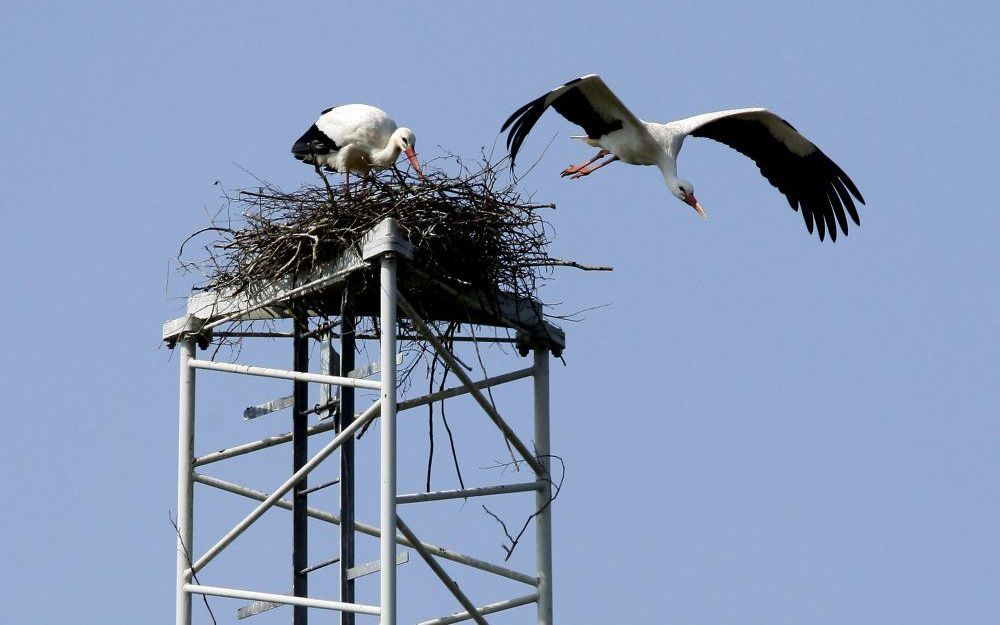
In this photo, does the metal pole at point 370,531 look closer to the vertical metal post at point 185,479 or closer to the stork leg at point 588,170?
the vertical metal post at point 185,479

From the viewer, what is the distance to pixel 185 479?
1004 cm

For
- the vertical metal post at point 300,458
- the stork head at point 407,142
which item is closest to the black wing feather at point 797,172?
the stork head at point 407,142

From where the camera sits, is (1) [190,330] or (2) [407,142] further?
(2) [407,142]

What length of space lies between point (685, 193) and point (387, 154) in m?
2.23

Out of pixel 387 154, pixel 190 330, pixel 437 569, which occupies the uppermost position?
pixel 387 154

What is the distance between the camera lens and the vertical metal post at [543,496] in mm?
9703

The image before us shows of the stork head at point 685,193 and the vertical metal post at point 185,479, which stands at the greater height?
the stork head at point 685,193

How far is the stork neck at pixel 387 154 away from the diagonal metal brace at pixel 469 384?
2.92m

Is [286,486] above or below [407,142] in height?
Result: below

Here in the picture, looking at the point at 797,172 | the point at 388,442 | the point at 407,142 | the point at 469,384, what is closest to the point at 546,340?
the point at 469,384

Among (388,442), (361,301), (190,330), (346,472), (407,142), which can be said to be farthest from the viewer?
(407,142)

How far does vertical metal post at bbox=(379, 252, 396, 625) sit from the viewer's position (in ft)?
27.3

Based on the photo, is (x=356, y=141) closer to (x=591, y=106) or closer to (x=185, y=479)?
(x=591, y=106)

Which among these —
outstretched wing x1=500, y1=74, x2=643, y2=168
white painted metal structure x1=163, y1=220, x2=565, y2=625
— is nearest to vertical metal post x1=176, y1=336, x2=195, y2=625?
white painted metal structure x1=163, y1=220, x2=565, y2=625
